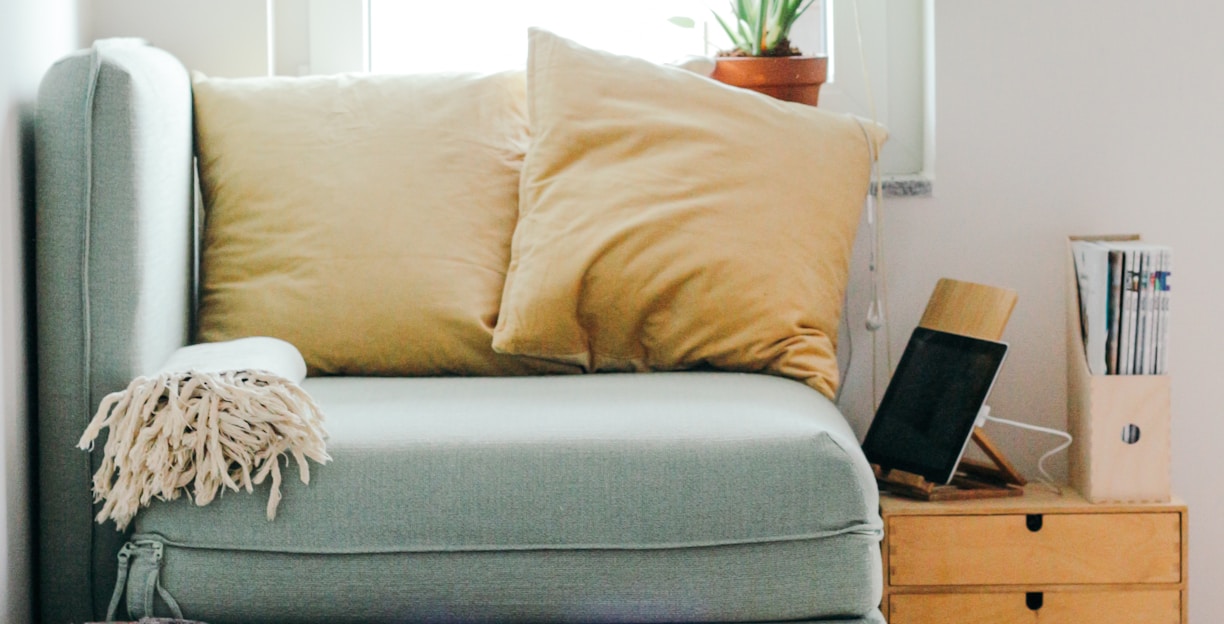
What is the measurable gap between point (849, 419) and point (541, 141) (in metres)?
0.79

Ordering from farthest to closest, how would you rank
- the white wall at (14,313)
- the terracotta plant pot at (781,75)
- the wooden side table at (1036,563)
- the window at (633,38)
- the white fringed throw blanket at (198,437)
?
the window at (633,38) → the terracotta plant pot at (781,75) → the wooden side table at (1036,563) → the white wall at (14,313) → the white fringed throw blanket at (198,437)

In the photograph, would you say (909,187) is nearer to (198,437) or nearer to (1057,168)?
(1057,168)

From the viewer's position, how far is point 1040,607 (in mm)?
1555

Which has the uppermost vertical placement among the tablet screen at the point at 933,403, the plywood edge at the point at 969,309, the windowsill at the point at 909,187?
the windowsill at the point at 909,187

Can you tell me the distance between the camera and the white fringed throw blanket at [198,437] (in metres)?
1.14

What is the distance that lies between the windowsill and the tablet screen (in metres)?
0.31

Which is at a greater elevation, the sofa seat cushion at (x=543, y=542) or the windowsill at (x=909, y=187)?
the windowsill at (x=909, y=187)

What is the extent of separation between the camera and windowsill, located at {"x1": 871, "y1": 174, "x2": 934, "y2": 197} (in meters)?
1.93

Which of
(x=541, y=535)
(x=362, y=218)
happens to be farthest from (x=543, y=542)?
(x=362, y=218)

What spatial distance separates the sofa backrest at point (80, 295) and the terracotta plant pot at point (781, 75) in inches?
38.5

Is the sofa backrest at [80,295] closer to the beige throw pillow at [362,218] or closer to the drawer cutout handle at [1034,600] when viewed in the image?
the beige throw pillow at [362,218]

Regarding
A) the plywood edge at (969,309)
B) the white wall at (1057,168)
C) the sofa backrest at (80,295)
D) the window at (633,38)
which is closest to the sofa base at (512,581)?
the sofa backrest at (80,295)

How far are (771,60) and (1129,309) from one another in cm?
69

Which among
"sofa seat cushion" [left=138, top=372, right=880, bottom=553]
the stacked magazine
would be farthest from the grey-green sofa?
the stacked magazine
